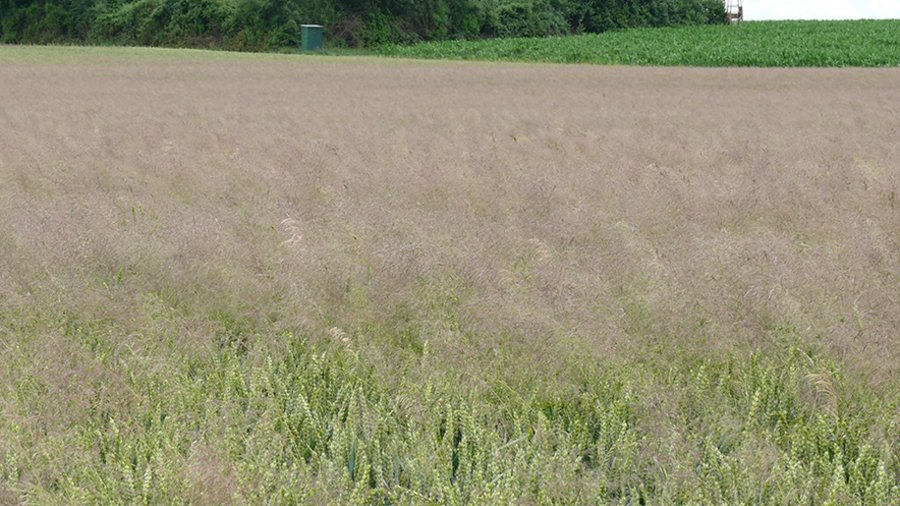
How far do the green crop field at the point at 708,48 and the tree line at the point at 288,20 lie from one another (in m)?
2.65

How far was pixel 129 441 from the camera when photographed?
2896 millimetres

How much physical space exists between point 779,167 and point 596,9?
4600cm

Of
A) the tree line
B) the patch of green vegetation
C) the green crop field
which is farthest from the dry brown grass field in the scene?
the tree line

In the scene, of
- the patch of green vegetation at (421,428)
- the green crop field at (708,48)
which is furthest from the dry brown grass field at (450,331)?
the green crop field at (708,48)

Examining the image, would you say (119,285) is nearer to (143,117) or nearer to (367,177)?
(367,177)

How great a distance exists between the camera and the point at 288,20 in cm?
4275

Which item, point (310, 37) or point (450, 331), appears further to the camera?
point (310, 37)

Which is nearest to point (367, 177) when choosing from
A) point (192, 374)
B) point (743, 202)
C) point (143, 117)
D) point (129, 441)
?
point (743, 202)

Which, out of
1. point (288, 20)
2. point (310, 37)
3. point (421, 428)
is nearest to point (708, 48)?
point (310, 37)

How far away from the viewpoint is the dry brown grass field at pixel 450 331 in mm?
2779

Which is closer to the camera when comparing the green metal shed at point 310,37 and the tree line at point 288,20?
the green metal shed at point 310,37

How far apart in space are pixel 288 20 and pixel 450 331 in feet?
134

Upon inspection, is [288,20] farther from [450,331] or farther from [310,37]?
[450,331]

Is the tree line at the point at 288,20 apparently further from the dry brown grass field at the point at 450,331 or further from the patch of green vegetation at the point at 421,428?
the patch of green vegetation at the point at 421,428
